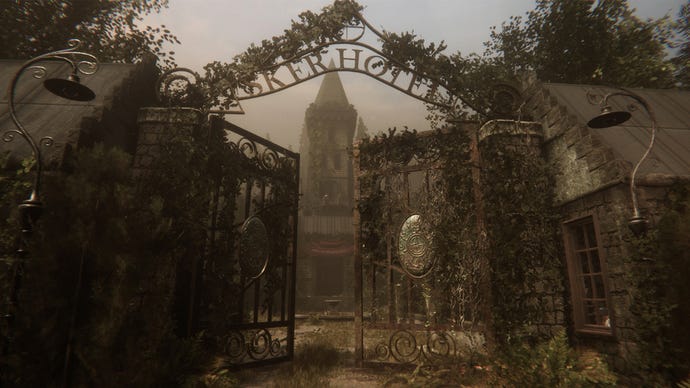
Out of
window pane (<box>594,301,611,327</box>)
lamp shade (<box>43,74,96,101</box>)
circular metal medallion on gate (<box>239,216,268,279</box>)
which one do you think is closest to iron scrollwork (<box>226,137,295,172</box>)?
circular metal medallion on gate (<box>239,216,268,279</box>)

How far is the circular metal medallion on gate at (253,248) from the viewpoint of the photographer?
600 cm

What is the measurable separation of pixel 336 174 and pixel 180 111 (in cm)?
2213

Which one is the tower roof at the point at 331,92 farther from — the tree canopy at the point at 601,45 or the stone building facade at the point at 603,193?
the stone building facade at the point at 603,193

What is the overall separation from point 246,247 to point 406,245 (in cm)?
264

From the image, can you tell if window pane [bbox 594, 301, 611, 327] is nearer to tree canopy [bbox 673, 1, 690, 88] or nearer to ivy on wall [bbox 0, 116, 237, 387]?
ivy on wall [bbox 0, 116, 237, 387]

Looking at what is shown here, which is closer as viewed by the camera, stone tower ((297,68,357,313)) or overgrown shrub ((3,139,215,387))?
overgrown shrub ((3,139,215,387))

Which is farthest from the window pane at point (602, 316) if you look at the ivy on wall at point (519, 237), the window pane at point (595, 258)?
the ivy on wall at point (519, 237)

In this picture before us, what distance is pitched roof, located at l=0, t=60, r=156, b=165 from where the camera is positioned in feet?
16.7

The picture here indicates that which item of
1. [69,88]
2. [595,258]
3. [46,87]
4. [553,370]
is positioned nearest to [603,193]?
[595,258]

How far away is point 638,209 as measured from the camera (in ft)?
15.6

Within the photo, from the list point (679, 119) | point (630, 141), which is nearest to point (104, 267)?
point (630, 141)

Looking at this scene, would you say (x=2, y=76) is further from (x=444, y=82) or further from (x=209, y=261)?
(x=444, y=82)

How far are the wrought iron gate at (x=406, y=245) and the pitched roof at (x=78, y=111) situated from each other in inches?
156

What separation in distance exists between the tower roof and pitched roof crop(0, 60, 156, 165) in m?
23.0
